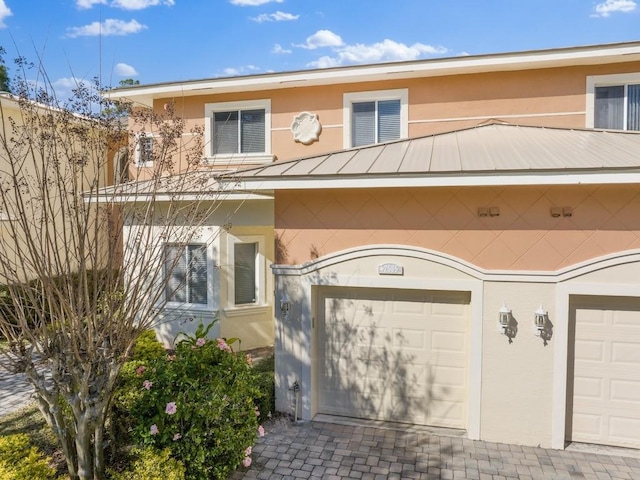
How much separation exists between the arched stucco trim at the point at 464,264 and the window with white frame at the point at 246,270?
12.2 ft

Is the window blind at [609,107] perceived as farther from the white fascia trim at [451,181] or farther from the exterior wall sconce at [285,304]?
the exterior wall sconce at [285,304]

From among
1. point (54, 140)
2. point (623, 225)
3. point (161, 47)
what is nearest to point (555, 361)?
point (623, 225)

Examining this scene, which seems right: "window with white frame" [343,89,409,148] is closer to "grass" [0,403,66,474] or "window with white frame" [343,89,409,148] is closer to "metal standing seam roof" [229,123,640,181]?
"metal standing seam roof" [229,123,640,181]

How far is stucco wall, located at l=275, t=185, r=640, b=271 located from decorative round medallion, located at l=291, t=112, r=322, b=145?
437 centimetres

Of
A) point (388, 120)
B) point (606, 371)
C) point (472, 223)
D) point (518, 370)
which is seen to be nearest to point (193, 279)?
point (388, 120)

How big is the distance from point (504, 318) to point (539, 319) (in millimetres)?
549

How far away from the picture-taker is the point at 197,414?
19.3ft

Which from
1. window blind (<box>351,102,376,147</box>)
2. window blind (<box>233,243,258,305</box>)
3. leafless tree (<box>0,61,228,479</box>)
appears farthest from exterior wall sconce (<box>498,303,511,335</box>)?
window blind (<box>233,243,258,305</box>)

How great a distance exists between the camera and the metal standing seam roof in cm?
677

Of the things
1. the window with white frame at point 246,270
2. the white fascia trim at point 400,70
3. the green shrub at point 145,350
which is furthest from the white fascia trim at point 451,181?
the white fascia trim at point 400,70

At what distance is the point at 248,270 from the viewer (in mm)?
12242

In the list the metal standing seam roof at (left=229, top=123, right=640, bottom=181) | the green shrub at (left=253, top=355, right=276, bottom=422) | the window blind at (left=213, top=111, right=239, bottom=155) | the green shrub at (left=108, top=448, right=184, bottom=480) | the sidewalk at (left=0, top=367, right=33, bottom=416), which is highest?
the window blind at (left=213, top=111, right=239, bottom=155)

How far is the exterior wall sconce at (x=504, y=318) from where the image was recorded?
7285mm

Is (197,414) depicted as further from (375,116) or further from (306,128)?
(375,116)
